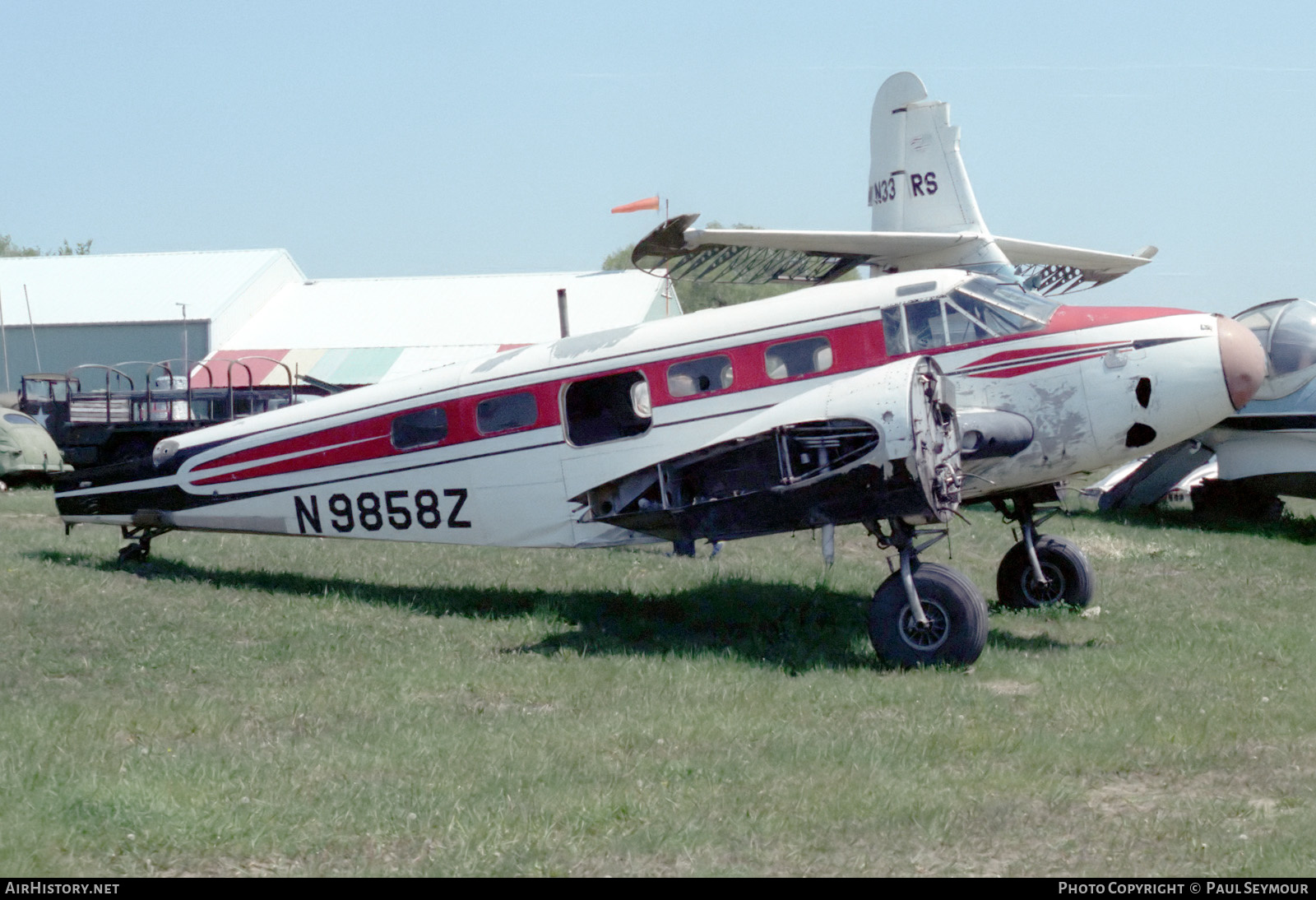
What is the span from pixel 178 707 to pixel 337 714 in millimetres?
1100

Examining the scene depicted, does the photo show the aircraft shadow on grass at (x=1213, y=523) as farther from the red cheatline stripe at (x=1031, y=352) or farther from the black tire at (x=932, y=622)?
the black tire at (x=932, y=622)

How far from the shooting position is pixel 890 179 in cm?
2545

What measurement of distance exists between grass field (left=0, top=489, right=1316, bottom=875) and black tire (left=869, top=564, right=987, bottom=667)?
8.0 inches

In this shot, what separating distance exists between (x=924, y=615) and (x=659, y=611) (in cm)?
334

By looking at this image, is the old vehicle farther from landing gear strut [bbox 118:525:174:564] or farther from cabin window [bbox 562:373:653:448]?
cabin window [bbox 562:373:653:448]

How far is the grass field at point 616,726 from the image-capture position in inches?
237

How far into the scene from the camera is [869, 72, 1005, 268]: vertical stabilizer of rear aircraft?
24422 millimetres

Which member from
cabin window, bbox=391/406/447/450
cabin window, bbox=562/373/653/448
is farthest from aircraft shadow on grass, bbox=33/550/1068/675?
cabin window, bbox=562/373/653/448

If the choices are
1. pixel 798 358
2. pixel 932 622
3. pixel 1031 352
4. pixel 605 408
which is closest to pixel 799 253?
pixel 605 408

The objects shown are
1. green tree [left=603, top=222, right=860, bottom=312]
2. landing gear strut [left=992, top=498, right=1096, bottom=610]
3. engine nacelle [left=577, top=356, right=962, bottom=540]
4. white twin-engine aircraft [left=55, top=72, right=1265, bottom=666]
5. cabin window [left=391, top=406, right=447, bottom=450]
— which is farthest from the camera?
green tree [left=603, top=222, right=860, bottom=312]

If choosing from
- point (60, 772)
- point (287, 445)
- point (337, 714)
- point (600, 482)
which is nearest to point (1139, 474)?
point (600, 482)

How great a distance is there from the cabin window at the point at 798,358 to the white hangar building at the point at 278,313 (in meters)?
29.5

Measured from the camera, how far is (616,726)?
8.28m
